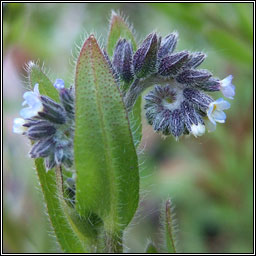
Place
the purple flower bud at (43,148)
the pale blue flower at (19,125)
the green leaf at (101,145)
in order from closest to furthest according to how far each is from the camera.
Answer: the green leaf at (101,145), the purple flower bud at (43,148), the pale blue flower at (19,125)

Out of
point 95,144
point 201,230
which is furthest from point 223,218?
Answer: point 95,144

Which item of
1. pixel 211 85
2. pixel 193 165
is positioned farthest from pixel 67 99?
pixel 193 165

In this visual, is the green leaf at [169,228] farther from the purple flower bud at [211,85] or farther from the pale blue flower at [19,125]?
the pale blue flower at [19,125]

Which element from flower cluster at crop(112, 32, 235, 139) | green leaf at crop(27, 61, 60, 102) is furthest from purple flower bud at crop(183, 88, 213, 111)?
green leaf at crop(27, 61, 60, 102)

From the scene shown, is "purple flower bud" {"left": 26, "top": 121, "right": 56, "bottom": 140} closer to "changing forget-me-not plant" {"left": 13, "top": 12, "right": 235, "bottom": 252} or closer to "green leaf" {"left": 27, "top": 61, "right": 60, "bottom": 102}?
"changing forget-me-not plant" {"left": 13, "top": 12, "right": 235, "bottom": 252}

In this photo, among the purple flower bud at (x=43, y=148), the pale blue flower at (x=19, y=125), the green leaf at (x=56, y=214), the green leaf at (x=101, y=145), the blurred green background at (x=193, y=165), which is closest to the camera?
the green leaf at (x=101, y=145)

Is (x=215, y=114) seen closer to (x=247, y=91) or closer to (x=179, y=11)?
(x=179, y=11)

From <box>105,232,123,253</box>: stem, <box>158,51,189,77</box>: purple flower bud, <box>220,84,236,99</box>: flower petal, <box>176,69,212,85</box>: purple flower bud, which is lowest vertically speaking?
<box>105,232,123,253</box>: stem

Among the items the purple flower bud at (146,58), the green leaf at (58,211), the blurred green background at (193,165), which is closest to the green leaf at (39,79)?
the green leaf at (58,211)
